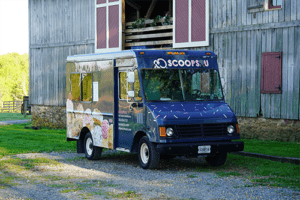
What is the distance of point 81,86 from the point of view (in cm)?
1323

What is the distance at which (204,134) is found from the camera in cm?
1035

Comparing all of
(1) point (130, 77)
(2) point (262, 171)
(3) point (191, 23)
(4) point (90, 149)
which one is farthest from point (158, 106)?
(3) point (191, 23)

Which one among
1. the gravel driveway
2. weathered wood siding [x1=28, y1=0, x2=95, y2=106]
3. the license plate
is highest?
weathered wood siding [x1=28, y1=0, x2=95, y2=106]

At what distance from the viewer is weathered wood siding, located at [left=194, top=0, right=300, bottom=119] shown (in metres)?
15.6

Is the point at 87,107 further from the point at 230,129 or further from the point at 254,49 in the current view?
the point at 254,49

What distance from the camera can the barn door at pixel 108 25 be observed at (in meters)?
21.4

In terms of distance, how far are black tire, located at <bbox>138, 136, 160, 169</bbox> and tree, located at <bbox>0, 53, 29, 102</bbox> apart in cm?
7428

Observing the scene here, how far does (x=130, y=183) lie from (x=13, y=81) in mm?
80730

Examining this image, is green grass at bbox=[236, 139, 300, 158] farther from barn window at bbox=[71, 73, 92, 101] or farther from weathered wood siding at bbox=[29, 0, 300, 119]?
barn window at bbox=[71, 73, 92, 101]

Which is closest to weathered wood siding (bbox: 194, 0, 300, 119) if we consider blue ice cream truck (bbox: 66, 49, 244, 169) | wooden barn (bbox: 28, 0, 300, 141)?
wooden barn (bbox: 28, 0, 300, 141)

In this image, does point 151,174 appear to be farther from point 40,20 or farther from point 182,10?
point 40,20

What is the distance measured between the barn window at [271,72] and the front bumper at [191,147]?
6163mm

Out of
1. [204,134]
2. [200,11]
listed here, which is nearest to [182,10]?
[200,11]

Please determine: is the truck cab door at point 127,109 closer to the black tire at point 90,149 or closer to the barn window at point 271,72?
the black tire at point 90,149
